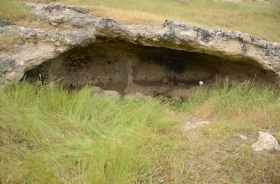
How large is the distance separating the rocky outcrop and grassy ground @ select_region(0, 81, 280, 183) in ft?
3.45

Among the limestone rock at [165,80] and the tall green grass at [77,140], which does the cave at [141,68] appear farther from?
the tall green grass at [77,140]

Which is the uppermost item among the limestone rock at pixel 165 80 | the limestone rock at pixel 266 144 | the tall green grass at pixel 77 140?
the limestone rock at pixel 266 144

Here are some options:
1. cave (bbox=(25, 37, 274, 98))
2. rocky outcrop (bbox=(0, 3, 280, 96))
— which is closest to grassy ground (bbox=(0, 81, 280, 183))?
rocky outcrop (bbox=(0, 3, 280, 96))

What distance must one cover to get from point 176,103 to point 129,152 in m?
3.57

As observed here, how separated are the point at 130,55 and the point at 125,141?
441 cm

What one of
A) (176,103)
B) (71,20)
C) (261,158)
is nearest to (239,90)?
(176,103)

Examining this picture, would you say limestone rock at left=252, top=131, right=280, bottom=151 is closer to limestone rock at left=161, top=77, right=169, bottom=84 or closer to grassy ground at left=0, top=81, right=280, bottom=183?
grassy ground at left=0, top=81, right=280, bottom=183

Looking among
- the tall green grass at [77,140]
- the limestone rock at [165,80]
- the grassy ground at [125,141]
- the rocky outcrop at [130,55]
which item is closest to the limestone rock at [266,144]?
the grassy ground at [125,141]

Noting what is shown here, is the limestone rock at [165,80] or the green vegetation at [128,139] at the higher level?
the green vegetation at [128,139]

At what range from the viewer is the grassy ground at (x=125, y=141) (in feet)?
10.6

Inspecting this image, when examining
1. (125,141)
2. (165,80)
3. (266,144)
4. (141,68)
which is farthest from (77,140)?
(165,80)

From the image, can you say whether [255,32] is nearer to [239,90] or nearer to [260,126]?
[239,90]

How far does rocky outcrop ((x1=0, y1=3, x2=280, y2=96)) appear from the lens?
5.64 m

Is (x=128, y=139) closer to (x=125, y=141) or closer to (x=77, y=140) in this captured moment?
(x=125, y=141)
